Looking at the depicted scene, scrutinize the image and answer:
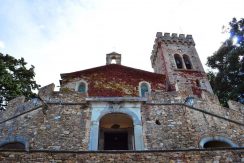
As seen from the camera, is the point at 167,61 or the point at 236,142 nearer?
the point at 236,142

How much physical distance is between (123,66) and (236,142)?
31.4 ft

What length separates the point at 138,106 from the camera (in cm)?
1334

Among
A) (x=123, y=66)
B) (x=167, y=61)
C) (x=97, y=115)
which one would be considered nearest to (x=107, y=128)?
(x=97, y=115)

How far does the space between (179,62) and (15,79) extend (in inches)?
601

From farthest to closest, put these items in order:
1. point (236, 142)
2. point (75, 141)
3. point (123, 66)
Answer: point (123, 66) < point (236, 142) < point (75, 141)

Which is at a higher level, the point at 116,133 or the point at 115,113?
the point at 115,113

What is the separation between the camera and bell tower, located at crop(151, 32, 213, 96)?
22.1 metres

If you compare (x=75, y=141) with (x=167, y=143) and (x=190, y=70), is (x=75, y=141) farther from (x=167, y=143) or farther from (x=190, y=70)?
(x=190, y=70)

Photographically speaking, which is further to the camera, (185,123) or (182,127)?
(185,123)

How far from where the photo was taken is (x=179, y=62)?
2488cm

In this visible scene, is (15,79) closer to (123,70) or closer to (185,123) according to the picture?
(123,70)

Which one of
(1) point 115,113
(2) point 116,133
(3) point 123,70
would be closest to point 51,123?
(1) point 115,113

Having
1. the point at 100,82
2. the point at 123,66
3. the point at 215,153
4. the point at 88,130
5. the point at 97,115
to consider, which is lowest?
the point at 215,153

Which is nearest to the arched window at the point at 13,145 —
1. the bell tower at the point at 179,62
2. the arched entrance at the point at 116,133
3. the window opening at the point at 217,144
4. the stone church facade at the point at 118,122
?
the stone church facade at the point at 118,122
